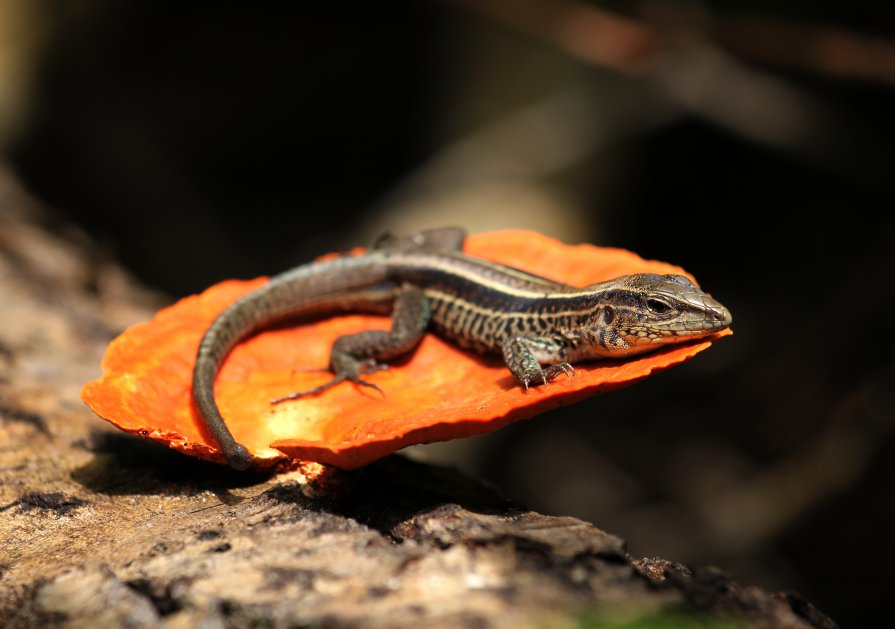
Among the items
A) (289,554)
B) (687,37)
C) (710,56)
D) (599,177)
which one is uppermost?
(687,37)

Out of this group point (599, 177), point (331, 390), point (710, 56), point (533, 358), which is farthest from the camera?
point (599, 177)

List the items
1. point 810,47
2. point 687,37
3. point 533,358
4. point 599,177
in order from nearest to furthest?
point 533,358 < point 810,47 < point 687,37 < point 599,177

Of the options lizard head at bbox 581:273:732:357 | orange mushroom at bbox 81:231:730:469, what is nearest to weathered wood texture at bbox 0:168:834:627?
orange mushroom at bbox 81:231:730:469

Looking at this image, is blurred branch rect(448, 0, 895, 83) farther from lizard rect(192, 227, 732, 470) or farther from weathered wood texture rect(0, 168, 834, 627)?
weathered wood texture rect(0, 168, 834, 627)

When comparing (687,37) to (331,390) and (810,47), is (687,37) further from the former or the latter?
(331,390)

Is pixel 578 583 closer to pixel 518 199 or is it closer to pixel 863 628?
pixel 863 628

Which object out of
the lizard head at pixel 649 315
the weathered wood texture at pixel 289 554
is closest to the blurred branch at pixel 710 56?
the lizard head at pixel 649 315

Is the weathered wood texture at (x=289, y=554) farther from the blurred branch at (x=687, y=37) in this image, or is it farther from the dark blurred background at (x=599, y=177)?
the blurred branch at (x=687, y=37)

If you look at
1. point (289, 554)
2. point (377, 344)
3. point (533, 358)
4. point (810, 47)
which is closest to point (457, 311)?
point (377, 344)
